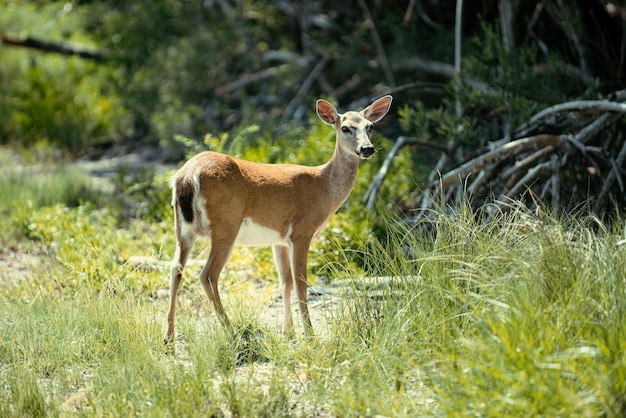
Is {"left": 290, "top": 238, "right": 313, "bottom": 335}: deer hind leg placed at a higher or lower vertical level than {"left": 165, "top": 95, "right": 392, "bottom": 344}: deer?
lower

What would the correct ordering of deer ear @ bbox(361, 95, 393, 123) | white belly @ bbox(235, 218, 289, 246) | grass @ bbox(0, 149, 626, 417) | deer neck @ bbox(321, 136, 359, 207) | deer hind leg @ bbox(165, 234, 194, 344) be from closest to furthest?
grass @ bbox(0, 149, 626, 417) → deer hind leg @ bbox(165, 234, 194, 344) → white belly @ bbox(235, 218, 289, 246) → deer neck @ bbox(321, 136, 359, 207) → deer ear @ bbox(361, 95, 393, 123)

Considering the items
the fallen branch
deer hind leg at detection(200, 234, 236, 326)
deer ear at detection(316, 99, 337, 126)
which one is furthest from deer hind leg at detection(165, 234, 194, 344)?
the fallen branch

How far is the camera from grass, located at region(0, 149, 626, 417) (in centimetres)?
378

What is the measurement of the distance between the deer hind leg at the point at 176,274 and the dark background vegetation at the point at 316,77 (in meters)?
2.91

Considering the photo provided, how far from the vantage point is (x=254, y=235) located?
18.8 ft

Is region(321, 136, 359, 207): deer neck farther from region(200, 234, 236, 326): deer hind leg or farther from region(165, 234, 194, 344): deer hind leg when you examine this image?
region(165, 234, 194, 344): deer hind leg

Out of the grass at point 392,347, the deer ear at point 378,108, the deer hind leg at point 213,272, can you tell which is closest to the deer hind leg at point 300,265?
the grass at point 392,347

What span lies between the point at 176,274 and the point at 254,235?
59cm

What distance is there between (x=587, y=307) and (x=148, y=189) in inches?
258

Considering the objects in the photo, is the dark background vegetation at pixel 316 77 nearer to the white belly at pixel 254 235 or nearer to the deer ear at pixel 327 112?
the deer ear at pixel 327 112

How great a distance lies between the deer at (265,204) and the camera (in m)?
5.47

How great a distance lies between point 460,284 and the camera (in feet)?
16.9

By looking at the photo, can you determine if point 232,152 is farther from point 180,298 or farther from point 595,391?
point 595,391

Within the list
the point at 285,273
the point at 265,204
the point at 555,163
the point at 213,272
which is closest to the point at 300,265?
the point at 285,273
